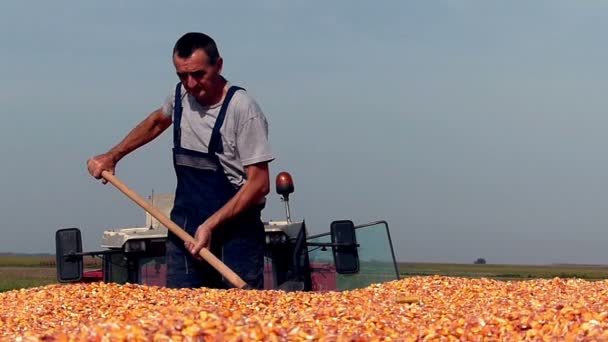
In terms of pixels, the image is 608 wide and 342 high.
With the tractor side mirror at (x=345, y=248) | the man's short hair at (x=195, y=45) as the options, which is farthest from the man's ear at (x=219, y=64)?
the tractor side mirror at (x=345, y=248)

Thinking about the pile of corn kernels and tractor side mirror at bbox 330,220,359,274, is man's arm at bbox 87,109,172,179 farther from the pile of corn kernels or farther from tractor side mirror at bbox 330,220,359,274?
tractor side mirror at bbox 330,220,359,274

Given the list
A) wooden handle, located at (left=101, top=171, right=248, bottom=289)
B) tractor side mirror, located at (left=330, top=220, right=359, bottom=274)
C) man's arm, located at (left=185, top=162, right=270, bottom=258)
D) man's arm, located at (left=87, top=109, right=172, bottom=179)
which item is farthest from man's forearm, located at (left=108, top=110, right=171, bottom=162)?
tractor side mirror, located at (left=330, top=220, right=359, bottom=274)

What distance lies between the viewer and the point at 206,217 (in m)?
6.82

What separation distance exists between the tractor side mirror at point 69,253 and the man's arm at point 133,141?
0.41 metres

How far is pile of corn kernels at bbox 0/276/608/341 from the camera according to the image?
Result: 428 centimetres

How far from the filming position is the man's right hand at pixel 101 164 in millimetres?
7375

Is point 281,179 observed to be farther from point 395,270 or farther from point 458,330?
point 458,330

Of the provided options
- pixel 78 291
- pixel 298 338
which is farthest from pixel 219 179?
pixel 298 338

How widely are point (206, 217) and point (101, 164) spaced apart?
0.93 metres

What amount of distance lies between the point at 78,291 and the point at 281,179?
5.50ft

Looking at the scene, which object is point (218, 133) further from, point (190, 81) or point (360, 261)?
point (360, 261)

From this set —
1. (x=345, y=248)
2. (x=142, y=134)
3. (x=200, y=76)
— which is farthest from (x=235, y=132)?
(x=345, y=248)

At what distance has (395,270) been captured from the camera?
839cm

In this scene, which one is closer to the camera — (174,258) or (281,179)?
(174,258)
